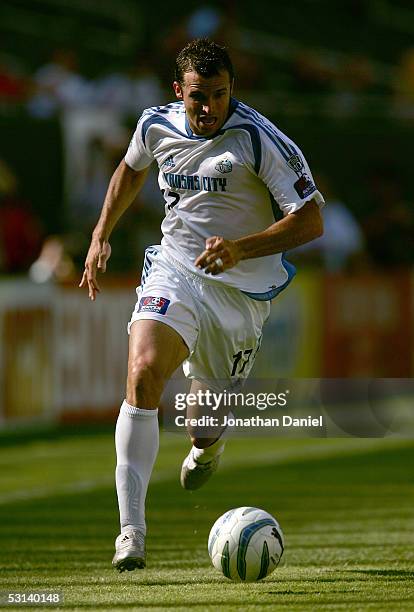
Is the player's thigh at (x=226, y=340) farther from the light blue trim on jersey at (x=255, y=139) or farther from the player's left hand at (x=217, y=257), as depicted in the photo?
the player's left hand at (x=217, y=257)

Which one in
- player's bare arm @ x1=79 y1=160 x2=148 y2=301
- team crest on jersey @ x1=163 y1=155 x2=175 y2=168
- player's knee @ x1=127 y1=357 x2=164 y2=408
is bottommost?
player's knee @ x1=127 y1=357 x2=164 y2=408

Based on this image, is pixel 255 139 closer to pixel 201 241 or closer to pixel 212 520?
pixel 201 241

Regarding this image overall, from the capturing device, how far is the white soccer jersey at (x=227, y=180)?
683cm

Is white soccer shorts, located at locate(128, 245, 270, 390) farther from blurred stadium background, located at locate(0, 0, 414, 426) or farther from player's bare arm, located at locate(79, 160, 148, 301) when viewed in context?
blurred stadium background, located at locate(0, 0, 414, 426)

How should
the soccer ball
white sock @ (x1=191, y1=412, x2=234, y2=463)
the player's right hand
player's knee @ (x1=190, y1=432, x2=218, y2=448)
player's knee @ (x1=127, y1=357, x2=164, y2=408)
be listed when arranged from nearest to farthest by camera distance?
the soccer ball < player's knee @ (x1=127, y1=357, x2=164, y2=408) < the player's right hand < player's knee @ (x1=190, y1=432, x2=218, y2=448) < white sock @ (x1=191, y1=412, x2=234, y2=463)

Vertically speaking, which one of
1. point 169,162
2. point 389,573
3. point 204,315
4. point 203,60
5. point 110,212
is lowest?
point 389,573

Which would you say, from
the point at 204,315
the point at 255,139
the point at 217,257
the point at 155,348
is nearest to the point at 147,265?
the point at 204,315

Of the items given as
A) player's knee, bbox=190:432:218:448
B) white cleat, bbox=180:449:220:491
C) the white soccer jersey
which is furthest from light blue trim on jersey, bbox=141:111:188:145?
white cleat, bbox=180:449:220:491

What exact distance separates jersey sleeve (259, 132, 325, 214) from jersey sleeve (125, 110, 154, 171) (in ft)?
2.58

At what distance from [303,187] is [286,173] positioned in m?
0.11

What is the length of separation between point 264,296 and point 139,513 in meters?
1.48

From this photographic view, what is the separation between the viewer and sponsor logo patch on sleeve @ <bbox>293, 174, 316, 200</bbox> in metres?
6.79

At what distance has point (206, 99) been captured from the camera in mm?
6773

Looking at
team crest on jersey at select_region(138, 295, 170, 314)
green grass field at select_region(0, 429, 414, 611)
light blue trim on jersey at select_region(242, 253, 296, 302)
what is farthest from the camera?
light blue trim on jersey at select_region(242, 253, 296, 302)
